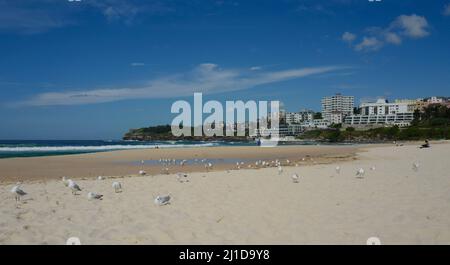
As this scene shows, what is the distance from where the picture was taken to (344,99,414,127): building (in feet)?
468

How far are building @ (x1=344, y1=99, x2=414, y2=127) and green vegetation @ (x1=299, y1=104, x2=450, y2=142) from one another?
5892 mm

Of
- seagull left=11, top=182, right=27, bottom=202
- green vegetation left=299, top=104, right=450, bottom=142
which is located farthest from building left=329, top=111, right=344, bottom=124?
seagull left=11, top=182, right=27, bottom=202

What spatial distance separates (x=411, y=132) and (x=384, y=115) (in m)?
64.3

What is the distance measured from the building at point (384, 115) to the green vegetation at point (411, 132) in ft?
19.3

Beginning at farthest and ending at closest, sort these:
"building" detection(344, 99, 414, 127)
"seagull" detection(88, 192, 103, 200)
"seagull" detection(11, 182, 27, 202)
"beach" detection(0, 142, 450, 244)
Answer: "building" detection(344, 99, 414, 127) < "seagull" detection(88, 192, 103, 200) < "seagull" detection(11, 182, 27, 202) < "beach" detection(0, 142, 450, 244)

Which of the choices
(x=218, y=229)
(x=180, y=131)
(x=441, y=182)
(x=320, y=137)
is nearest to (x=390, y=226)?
(x=218, y=229)

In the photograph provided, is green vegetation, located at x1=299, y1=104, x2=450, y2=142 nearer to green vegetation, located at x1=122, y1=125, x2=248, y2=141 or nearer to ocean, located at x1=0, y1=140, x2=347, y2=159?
ocean, located at x1=0, y1=140, x2=347, y2=159

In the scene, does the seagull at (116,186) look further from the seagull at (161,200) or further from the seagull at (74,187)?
the seagull at (161,200)

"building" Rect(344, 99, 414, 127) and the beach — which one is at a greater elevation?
"building" Rect(344, 99, 414, 127)

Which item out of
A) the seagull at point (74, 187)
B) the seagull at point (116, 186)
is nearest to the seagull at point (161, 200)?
the seagull at point (116, 186)

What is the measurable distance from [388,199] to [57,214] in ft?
22.6

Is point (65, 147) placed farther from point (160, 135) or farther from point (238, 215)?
point (160, 135)

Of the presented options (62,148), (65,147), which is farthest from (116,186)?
(65,147)
